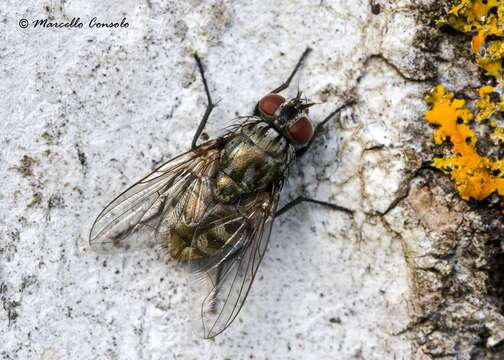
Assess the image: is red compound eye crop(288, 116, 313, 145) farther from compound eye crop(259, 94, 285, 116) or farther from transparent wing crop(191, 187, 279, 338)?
transparent wing crop(191, 187, 279, 338)

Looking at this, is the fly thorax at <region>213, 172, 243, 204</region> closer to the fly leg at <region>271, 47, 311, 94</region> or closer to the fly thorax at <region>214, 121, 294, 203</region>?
the fly thorax at <region>214, 121, 294, 203</region>

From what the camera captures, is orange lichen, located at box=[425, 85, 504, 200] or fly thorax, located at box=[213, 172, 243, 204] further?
fly thorax, located at box=[213, 172, 243, 204]

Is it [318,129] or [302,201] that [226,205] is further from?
[318,129]

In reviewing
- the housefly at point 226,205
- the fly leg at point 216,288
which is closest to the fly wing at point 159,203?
the housefly at point 226,205

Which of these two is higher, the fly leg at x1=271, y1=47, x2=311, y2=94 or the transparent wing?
the fly leg at x1=271, y1=47, x2=311, y2=94

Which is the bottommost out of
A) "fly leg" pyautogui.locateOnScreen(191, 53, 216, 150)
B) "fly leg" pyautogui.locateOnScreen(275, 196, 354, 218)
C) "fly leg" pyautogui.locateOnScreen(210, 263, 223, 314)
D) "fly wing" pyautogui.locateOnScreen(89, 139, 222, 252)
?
"fly leg" pyautogui.locateOnScreen(210, 263, 223, 314)

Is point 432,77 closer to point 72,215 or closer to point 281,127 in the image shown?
point 281,127

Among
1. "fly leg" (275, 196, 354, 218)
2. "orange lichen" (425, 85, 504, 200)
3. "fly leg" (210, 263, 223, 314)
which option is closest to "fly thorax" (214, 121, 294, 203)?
"fly leg" (275, 196, 354, 218)

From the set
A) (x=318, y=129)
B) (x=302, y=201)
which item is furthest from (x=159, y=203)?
(x=318, y=129)
